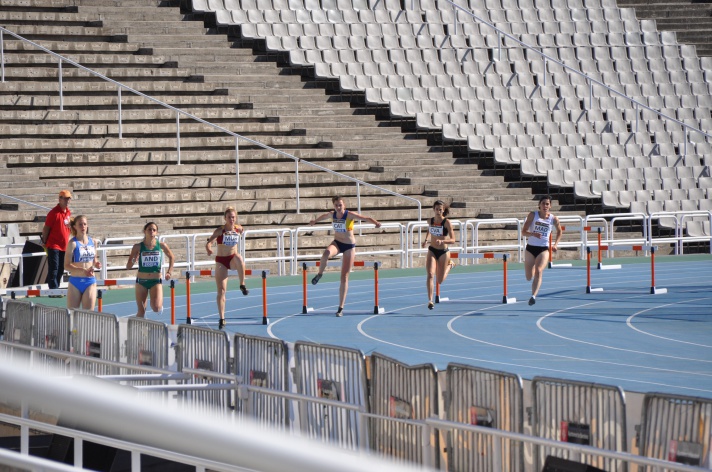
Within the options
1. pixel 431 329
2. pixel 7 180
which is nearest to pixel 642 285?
pixel 431 329

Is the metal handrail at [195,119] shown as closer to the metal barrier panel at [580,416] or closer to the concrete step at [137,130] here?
the concrete step at [137,130]

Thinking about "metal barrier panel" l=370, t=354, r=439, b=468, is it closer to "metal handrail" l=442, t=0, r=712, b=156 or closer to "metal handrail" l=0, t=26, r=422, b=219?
"metal handrail" l=0, t=26, r=422, b=219

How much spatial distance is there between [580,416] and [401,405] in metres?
1.40

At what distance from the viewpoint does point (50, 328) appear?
11.2m

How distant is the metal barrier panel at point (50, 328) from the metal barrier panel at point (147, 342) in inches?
37.5

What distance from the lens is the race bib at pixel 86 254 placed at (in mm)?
14898

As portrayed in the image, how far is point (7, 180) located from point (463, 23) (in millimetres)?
15114

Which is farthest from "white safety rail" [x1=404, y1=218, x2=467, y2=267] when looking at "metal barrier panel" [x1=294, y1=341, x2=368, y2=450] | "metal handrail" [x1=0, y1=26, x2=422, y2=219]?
"metal barrier panel" [x1=294, y1=341, x2=368, y2=450]

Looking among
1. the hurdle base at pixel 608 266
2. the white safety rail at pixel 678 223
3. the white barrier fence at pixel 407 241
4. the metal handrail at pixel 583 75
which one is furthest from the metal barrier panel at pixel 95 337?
the metal handrail at pixel 583 75

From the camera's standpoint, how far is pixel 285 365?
8.47 metres

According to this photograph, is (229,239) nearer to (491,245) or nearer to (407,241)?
(407,241)

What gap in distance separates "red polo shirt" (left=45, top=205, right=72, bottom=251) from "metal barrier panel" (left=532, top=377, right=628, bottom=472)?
14039 mm

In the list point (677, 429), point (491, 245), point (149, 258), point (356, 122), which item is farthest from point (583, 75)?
point (677, 429)

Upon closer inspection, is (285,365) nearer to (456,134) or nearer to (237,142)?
(237,142)
